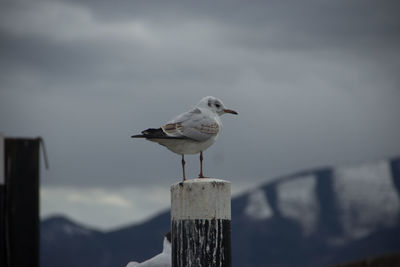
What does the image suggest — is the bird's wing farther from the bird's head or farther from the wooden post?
the wooden post

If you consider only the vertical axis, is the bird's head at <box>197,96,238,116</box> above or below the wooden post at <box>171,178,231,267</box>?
above

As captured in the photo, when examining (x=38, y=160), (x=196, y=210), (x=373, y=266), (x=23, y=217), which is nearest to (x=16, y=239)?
(x=23, y=217)

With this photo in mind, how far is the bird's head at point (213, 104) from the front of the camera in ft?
35.0

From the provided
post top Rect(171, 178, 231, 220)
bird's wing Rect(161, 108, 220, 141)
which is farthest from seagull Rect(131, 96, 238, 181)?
→ post top Rect(171, 178, 231, 220)

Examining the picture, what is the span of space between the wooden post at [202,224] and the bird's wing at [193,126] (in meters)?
1.33

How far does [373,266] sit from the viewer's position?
17391 mm

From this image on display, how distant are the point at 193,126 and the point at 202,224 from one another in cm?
179

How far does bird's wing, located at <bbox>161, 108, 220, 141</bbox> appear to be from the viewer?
1000 cm

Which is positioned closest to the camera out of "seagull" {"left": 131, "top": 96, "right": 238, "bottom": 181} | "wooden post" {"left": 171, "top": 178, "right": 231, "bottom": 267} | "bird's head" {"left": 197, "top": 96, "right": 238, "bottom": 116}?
"wooden post" {"left": 171, "top": 178, "right": 231, "bottom": 267}

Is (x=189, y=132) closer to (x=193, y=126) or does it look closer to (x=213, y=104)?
(x=193, y=126)

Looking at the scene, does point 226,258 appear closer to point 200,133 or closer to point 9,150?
point 200,133

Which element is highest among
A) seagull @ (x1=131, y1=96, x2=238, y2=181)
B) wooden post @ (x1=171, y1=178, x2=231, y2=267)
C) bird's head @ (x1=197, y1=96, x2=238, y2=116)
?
bird's head @ (x1=197, y1=96, x2=238, y2=116)

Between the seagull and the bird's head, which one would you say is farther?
the bird's head

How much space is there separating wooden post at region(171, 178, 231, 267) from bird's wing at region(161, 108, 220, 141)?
1330 mm
